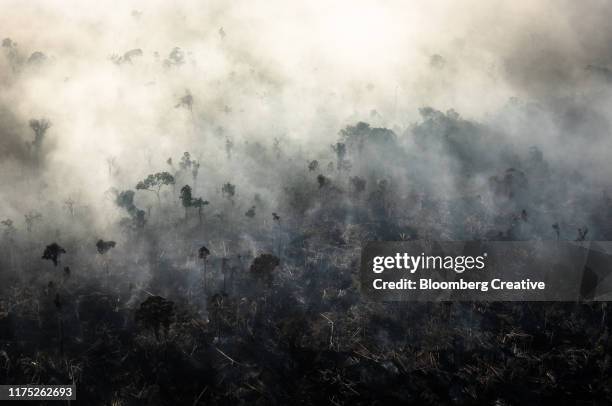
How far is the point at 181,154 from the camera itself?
93.8m

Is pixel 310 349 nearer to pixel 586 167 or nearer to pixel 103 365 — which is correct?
pixel 103 365

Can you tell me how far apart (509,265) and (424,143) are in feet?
117

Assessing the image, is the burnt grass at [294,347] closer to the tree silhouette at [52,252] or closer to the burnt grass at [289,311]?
the burnt grass at [289,311]

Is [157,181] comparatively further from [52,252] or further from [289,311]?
[289,311]

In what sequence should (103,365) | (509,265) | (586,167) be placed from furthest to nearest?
(586,167)
(509,265)
(103,365)

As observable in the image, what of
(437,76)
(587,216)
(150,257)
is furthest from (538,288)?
(437,76)

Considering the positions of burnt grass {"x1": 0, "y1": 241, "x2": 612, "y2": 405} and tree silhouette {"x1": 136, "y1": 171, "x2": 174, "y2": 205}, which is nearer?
burnt grass {"x1": 0, "y1": 241, "x2": 612, "y2": 405}

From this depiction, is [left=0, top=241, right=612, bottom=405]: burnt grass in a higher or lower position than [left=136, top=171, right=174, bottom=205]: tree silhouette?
lower

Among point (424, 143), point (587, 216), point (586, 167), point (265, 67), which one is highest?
point (265, 67)

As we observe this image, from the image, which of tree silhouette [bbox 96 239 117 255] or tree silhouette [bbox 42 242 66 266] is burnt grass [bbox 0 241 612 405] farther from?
tree silhouette [bbox 96 239 117 255]

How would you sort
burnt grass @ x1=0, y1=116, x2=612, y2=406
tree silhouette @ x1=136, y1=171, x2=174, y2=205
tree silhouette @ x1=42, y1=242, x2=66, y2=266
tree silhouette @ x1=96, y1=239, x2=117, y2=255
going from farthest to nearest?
tree silhouette @ x1=136, y1=171, x2=174, y2=205 → tree silhouette @ x1=96, y1=239, x2=117, y2=255 → tree silhouette @ x1=42, y1=242, x2=66, y2=266 → burnt grass @ x1=0, y1=116, x2=612, y2=406

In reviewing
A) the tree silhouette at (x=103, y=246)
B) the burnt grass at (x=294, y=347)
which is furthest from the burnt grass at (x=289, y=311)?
the tree silhouette at (x=103, y=246)

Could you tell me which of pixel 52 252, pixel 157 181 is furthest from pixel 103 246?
pixel 157 181

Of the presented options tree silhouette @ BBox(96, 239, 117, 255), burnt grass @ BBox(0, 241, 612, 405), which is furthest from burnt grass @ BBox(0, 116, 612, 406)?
tree silhouette @ BBox(96, 239, 117, 255)
